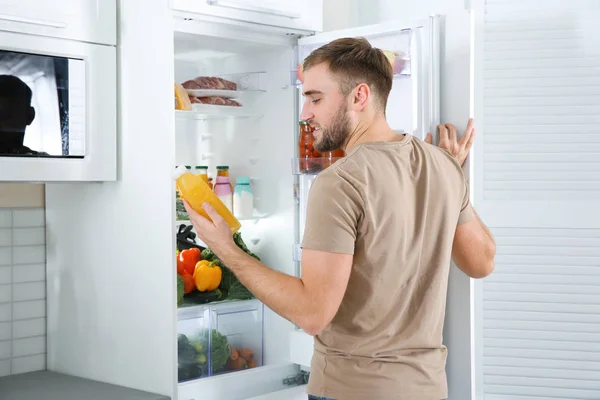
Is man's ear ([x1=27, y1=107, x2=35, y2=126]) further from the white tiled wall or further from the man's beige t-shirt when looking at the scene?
the man's beige t-shirt

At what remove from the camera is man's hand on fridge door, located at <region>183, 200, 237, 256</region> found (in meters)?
1.83

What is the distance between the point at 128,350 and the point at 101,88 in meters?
0.75

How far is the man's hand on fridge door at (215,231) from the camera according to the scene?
183 cm

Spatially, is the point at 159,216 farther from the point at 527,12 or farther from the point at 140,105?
the point at 527,12

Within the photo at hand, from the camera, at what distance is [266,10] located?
2396mm

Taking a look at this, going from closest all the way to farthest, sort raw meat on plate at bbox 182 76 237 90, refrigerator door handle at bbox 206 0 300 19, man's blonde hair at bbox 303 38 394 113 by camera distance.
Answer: man's blonde hair at bbox 303 38 394 113, refrigerator door handle at bbox 206 0 300 19, raw meat on plate at bbox 182 76 237 90

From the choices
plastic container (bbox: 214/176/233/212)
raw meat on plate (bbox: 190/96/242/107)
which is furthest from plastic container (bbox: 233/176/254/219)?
raw meat on plate (bbox: 190/96/242/107)

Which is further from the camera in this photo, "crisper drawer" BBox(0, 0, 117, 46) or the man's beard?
"crisper drawer" BBox(0, 0, 117, 46)

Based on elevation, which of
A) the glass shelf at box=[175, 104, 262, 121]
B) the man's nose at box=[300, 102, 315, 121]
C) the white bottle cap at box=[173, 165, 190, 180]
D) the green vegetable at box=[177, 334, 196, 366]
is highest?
the glass shelf at box=[175, 104, 262, 121]

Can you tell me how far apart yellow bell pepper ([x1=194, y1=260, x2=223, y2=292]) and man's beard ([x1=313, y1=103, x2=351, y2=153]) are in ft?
2.74

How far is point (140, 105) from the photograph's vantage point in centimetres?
224

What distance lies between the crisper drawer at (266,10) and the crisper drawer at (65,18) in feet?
0.87

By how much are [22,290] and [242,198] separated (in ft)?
2.50

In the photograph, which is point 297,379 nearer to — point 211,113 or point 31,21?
point 211,113
